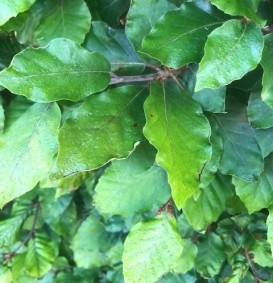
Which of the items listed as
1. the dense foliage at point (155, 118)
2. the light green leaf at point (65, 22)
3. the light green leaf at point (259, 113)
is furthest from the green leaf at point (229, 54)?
the light green leaf at point (65, 22)

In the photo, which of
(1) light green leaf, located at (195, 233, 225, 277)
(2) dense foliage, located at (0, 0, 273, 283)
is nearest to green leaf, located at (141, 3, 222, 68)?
(2) dense foliage, located at (0, 0, 273, 283)

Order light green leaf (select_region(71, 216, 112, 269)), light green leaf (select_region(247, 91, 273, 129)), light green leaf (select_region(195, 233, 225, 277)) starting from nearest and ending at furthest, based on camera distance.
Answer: light green leaf (select_region(247, 91, 273, 129)), light green leaf (select_region(195, 233, 225, 277)), light green leaf (select_region(71, 216, 112, 269))

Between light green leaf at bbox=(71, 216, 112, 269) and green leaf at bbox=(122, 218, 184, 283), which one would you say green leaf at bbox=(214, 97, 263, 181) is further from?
light green leaf at bbox=(71, 216, 112, 269)

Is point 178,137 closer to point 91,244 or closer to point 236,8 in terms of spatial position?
point 236,8

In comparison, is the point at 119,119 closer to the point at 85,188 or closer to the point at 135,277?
the point at 135,277

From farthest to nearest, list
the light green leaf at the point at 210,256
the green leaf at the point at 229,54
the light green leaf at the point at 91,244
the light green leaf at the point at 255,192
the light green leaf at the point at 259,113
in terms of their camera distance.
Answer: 1. the light green leaf at the point at 91,244
2. the light green leaf at the point at 210,256
3. the light green leaf at the point at 255,192
4. the light green leaf at the point at 259,113
5. the green leaf at the point at 229,54

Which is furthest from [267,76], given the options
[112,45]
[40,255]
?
[40,255]

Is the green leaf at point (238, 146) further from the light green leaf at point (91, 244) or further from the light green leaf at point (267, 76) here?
the light green leaf at point (91, 244)
